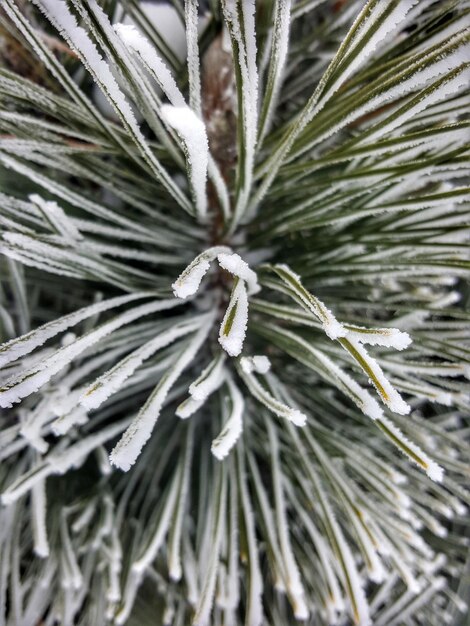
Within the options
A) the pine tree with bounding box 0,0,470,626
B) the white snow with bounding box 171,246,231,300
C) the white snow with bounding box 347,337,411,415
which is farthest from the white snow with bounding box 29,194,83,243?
the white snow with bounding box 347,337,411,415

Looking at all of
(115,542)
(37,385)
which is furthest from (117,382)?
(115,542)

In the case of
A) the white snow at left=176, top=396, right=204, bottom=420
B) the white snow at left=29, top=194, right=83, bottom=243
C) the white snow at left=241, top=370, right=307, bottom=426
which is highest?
the white snow at left=29, top=194, right=83, bottom=243

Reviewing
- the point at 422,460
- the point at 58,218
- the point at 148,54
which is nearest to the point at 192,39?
the point at 148,54

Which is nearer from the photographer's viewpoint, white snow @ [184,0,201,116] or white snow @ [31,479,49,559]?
white snow @ [184,0,201,116]

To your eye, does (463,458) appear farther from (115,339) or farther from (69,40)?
(69,40)

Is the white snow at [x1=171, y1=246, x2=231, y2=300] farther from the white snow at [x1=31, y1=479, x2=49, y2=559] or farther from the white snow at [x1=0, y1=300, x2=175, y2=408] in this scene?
the white snow at [x1=31, y1=479, x2=49, y2=559]

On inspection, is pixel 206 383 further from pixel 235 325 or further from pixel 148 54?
pixel 148 54

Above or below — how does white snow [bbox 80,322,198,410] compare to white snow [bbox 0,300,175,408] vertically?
below
